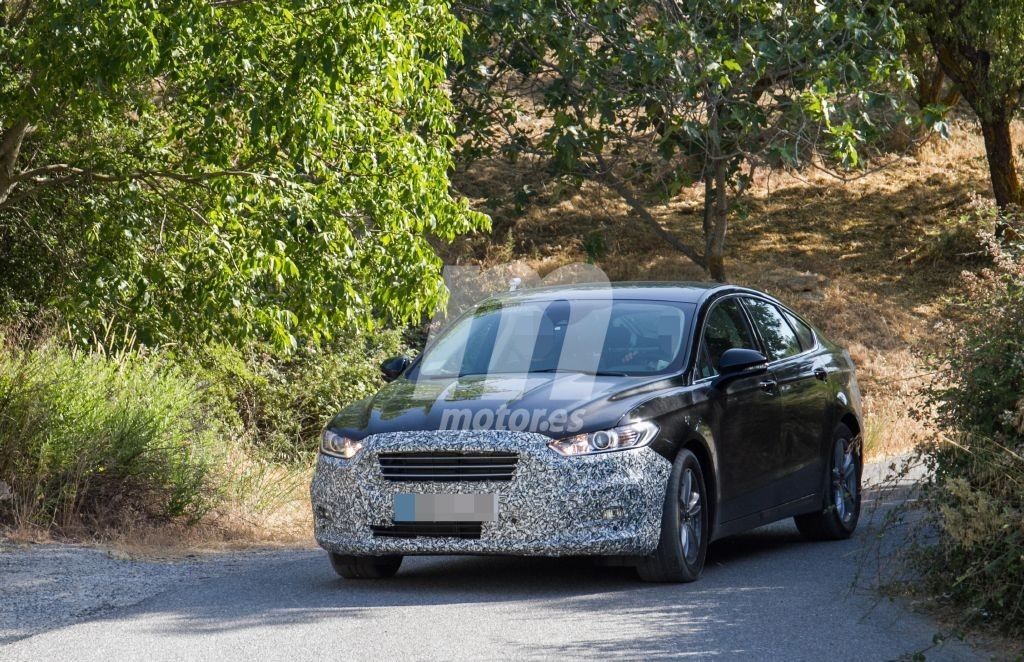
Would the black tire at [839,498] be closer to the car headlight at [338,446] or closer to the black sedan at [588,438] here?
the black sedan at [588,438]

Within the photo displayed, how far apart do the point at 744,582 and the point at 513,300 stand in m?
2.57

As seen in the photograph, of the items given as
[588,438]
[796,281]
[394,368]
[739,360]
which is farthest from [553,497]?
[796,281]

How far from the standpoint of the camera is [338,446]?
25.6 ft

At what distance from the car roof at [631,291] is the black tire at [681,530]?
4.94ft

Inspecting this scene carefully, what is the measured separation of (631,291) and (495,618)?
9.97 ft

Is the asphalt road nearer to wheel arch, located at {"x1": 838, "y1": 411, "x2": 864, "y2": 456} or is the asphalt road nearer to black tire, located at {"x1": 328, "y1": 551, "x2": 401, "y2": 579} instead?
black tire, located at {"x1": 328, "y1": 551, "x2": 401, "y2": 579}

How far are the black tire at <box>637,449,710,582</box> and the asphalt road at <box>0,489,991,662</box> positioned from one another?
0.11m

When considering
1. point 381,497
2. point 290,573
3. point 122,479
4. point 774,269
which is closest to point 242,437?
point 122,479

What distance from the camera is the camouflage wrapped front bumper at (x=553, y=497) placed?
727 centimetres

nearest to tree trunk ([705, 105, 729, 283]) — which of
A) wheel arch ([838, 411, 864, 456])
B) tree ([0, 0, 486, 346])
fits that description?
tree ([0, 0, 486, 346])

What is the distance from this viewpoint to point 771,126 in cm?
1819

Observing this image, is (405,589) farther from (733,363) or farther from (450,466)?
(733,363)

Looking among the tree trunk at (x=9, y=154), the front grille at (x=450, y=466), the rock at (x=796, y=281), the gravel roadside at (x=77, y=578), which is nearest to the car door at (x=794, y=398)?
the front grille at (x=450, y=466)

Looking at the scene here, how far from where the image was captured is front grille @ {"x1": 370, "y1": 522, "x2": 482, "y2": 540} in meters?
7.37
